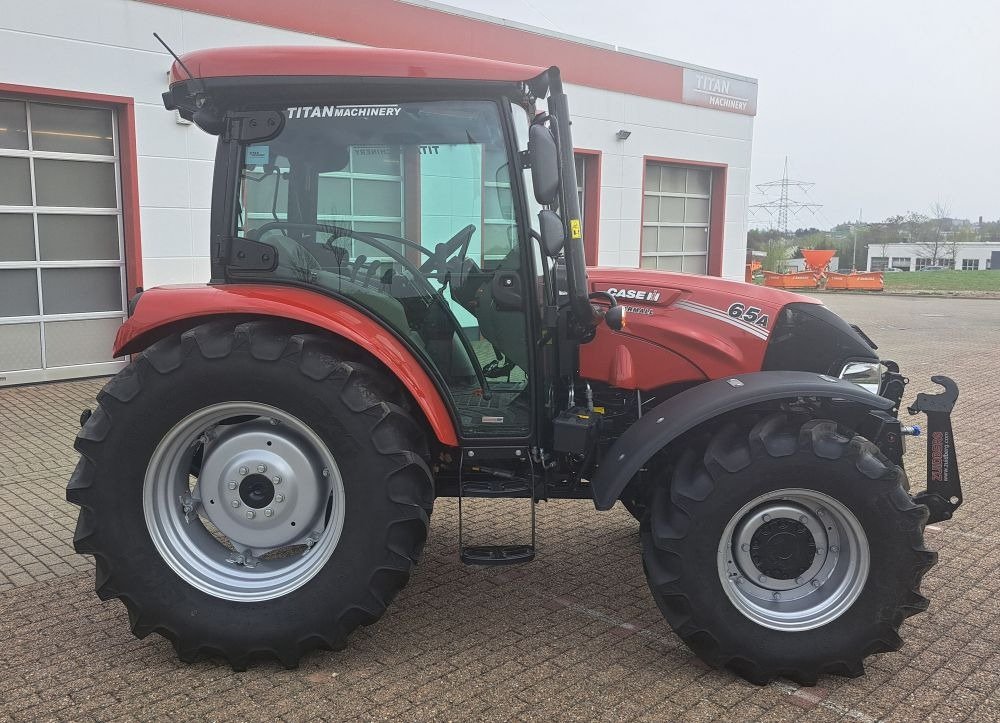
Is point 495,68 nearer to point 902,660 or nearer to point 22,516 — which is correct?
point 902,660

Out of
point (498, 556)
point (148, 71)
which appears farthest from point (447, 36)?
point (498, 556)

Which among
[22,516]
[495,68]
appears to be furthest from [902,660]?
[22,516]

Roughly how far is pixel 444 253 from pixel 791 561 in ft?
5.90

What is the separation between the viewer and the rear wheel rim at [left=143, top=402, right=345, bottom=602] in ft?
10.6

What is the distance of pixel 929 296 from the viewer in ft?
101

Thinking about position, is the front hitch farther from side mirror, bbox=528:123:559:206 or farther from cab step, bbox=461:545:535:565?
side mirror, bbox=528:123:559:206

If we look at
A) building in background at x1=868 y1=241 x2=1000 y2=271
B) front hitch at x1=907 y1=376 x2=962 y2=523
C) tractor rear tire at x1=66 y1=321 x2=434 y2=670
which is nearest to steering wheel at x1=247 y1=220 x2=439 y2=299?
tractor rear tire at x1=66 y1=321 x2=434 y2=670

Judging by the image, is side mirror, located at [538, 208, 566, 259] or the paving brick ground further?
side mirror, located at [538, 208, 566, 259]

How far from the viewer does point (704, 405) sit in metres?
3.18

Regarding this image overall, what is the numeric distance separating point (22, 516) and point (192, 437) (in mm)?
2587

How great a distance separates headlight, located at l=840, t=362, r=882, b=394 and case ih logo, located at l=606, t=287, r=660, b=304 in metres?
0.86

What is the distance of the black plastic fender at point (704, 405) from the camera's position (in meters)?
3.13

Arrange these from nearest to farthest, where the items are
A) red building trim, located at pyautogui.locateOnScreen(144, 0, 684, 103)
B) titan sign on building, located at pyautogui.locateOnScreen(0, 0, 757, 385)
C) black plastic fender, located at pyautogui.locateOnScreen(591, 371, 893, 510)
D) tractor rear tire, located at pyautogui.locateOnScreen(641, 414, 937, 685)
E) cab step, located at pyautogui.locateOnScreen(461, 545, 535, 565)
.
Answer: tractor rear tire, located at pyautogui.locateOnScreen(641, 414, 937, 685) → black plastic fender, located at pyautogui.locateOnScreen(591, 371, 893, 510) → cab step, located at pyautogui.locateOnScreen(461, 545, 535, 565) → titan sign on building, located at pyautogui.locateOnScreen(0, 0, 757, 385) → red building trim, located at pyautogui.locateOnScreen(144, 0, 684, 103)

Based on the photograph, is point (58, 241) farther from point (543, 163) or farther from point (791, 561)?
point (791, 561)
